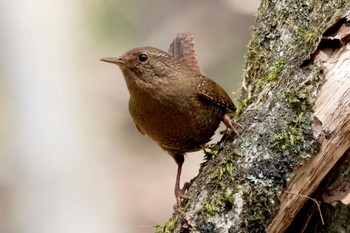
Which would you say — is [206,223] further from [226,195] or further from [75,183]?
[75,183]

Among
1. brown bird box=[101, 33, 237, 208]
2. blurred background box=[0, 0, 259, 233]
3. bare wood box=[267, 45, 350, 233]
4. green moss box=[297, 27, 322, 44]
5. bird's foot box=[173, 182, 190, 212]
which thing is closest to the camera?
bare wood box=[267, 45, 350, 233]

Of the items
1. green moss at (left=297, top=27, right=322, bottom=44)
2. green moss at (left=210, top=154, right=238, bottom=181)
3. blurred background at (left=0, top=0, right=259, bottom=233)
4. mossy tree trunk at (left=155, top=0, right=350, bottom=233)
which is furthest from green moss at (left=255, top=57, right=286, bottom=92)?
blurred background at (left=0, top=0, right=259, bottom=233)

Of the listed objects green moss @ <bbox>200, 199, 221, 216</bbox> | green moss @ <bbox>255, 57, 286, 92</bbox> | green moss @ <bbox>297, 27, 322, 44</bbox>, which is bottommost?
green moss @ <bbox>200, 199, 221, 216</bbox>

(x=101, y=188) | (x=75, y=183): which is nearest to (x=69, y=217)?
(x=75, y=183)

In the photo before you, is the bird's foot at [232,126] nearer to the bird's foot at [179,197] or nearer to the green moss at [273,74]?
the green moss at [273,74]

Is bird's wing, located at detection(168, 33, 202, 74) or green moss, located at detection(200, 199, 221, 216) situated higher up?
bird's wing, located at detection(168, 33, 202, 74)

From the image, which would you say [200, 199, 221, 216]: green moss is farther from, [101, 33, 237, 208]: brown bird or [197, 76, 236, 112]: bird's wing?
[197, 76, 236, 112]: bird's wing

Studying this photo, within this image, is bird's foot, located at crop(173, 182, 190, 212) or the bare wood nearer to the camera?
the bare wood
